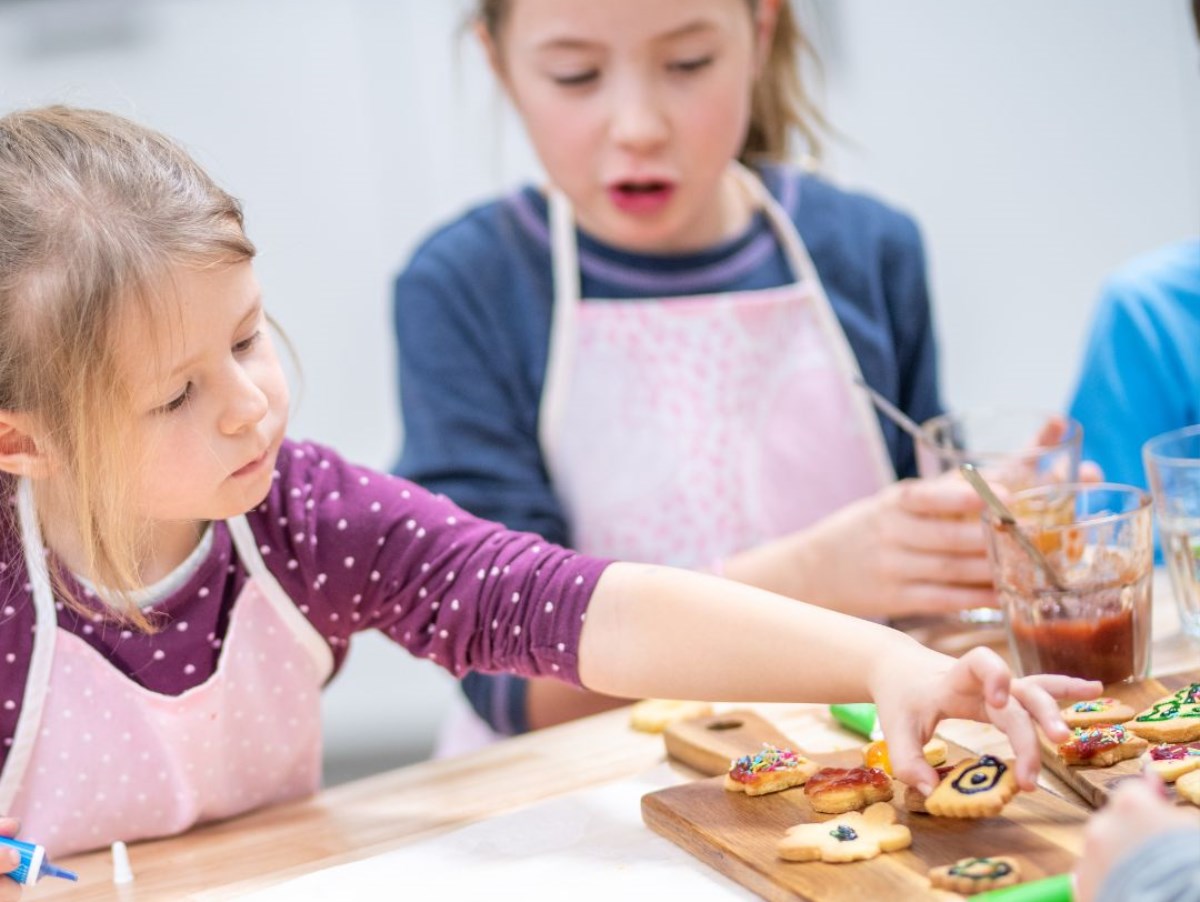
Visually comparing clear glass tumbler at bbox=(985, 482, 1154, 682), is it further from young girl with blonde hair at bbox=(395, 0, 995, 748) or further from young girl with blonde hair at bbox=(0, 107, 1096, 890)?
young girl with blonde hair at bbox=(395, 0, 995, 748)

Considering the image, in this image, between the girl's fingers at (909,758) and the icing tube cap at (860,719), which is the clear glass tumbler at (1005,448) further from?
the girl's fingers at (909,758)

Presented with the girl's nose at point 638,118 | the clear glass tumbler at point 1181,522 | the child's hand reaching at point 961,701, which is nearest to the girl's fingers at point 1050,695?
the child's hand reaching at point 961,701

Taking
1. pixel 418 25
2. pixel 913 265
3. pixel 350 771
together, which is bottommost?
pixel 350 771

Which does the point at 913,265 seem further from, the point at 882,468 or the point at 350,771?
the point at 350,771

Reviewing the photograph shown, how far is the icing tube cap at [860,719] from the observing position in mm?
964

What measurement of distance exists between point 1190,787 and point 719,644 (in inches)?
10.9

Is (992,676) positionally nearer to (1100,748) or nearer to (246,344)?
(1100,748)

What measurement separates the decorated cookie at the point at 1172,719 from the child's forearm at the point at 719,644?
0.41ft

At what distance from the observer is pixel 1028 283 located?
262 cm

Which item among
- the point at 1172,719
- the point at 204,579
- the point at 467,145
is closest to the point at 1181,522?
the point at 1172,719

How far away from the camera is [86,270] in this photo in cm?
86

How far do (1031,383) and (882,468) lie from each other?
4.10 ft

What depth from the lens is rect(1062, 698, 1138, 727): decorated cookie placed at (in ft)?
2.90

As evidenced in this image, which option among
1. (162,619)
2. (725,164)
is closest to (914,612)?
(725,164)
